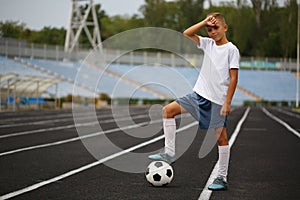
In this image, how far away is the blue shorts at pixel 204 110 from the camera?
21.3 feet

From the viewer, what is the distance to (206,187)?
6.73 metres

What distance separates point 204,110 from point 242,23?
3273 inches

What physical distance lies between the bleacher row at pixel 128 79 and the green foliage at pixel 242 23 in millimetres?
14186

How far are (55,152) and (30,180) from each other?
3.60m

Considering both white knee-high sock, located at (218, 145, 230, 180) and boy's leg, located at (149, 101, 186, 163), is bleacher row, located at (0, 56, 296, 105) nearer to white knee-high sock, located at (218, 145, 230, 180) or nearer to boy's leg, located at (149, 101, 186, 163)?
boy's leg, located at (149, 101, 186, 163)

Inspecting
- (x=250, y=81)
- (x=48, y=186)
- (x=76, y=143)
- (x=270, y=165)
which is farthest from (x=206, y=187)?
(x=250, y=81)

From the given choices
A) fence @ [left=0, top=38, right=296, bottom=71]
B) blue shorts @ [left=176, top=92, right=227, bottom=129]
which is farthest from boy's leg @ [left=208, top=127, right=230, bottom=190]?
fence @ [left=0, top=38, right=296, bottom=71]

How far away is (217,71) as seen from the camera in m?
6.48

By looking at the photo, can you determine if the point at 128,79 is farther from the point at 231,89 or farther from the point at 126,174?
the point at 231,89

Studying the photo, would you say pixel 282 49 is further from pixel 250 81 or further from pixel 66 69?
pixel 66 69

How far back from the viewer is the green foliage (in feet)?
284

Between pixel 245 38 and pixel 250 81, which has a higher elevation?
pixel 245 38

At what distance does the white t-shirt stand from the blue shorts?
2.8 inches

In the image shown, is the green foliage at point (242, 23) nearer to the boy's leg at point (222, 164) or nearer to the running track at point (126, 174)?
the running track at point (126, 174)
